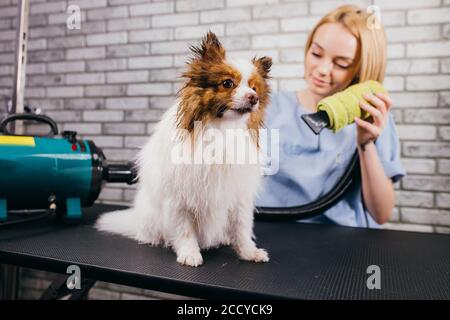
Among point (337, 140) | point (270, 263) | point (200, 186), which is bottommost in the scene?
point (270, 263)

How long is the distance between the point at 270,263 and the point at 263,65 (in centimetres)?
54

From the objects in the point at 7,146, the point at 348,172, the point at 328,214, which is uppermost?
the point at 7,146

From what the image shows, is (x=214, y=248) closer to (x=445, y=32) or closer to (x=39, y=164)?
(x=39, y=164)

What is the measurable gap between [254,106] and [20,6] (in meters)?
1.29

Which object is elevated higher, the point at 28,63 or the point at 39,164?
the point at 28,63

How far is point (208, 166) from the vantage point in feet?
3.17

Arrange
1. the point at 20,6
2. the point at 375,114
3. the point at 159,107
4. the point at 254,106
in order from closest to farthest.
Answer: the point at 254,106
the point at 375,114
the point at 20,6
the point at 159,107

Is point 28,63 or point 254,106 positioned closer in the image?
point 254,106

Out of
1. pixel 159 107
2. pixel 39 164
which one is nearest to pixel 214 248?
pixel 39 164

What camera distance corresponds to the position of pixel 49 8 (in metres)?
2.34

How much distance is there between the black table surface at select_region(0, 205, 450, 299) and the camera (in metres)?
0.77
